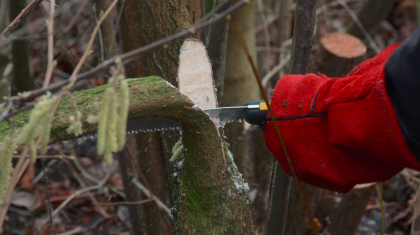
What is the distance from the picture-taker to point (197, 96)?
1.50 m

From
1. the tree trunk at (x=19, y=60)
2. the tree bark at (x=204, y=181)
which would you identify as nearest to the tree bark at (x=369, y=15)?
the tree bark at (x=204, y=181)

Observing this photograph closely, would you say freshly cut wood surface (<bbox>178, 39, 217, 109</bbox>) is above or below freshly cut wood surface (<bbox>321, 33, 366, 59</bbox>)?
below

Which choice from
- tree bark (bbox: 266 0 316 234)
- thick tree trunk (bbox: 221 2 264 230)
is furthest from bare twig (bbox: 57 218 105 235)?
tree bark (bbox: 266 0 316 234)

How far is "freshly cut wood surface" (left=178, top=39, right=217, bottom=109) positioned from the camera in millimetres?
1499

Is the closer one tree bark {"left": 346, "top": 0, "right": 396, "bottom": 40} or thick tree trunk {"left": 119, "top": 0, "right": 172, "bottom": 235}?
thick tree trunk {"left": 119, "top": 0, "right": 172, "bottom": 235}

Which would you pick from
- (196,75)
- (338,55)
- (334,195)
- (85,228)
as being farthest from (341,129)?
(85,228)

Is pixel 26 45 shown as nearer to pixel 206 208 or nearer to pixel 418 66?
pixel 206 208

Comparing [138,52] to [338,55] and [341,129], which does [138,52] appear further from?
[338,55]

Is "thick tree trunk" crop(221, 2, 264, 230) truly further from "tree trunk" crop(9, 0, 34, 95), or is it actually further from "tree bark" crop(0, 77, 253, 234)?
"tree trunk" crop(9, 0, 34, 95)

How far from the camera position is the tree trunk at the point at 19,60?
1974 mm

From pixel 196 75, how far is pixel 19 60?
1.29 meters

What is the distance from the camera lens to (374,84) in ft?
3.38

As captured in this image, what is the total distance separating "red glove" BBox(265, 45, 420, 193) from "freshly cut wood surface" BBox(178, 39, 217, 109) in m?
0.34

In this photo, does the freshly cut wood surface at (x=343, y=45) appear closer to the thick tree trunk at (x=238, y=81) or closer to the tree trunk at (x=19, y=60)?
the thick tree trunk at (x=238, y=81)
